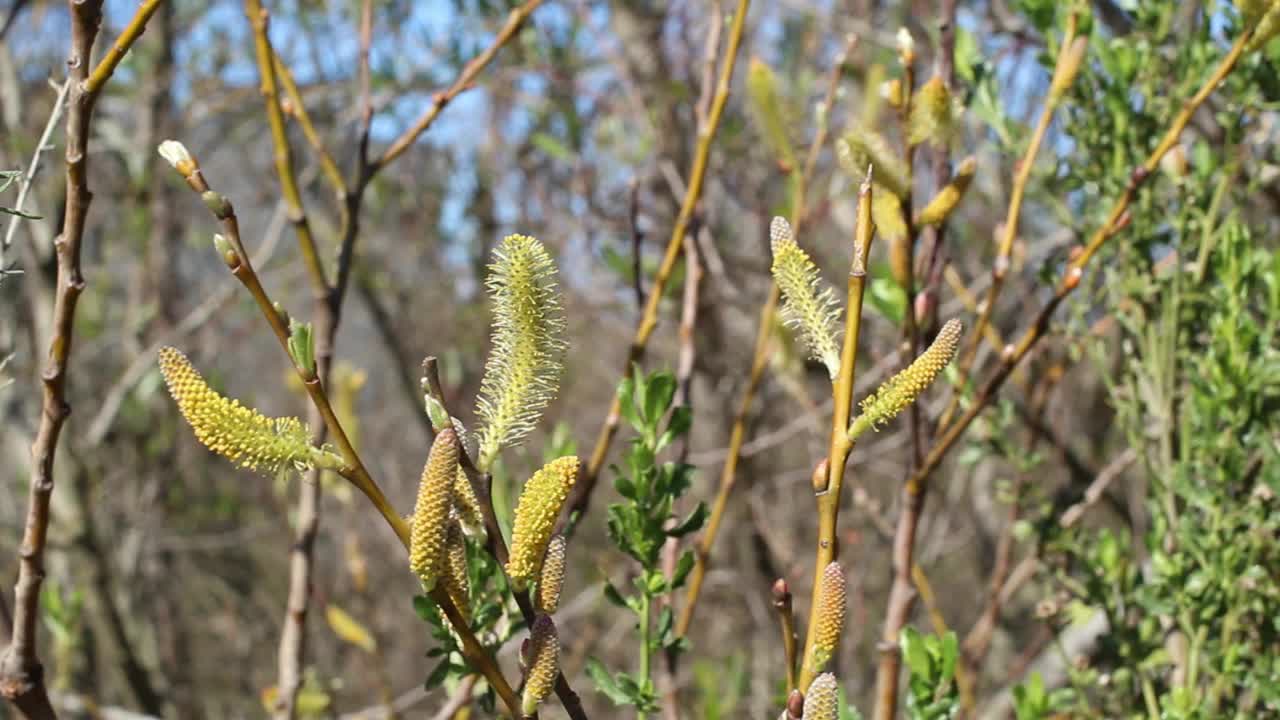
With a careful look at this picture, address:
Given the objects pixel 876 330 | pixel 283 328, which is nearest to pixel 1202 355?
pixel 283 328

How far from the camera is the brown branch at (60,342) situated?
0.80 m

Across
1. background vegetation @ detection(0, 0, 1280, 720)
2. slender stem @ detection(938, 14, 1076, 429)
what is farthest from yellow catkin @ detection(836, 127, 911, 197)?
slender stem @ detection(938, 14, 1076, 429)

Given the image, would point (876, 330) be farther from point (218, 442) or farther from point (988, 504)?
point (218, 442)

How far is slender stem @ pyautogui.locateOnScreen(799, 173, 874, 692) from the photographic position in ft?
2.31

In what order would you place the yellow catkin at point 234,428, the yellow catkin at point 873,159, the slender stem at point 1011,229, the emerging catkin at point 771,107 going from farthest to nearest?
the emerging catkin at point 771,107 < the slender stem at point 1011,229 < the yellow catkin at point 873,159 < the yellow catkin at point 234,428

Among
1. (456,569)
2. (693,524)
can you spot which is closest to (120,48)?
(456,569)

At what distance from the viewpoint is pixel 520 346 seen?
720 millimetres

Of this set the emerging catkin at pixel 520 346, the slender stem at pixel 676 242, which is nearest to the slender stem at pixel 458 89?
the slender stem at pixel 676 242

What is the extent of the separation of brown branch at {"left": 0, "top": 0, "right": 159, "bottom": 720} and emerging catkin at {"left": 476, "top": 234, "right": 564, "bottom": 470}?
0.31 meters

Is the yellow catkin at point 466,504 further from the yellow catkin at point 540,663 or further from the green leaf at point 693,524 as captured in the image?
the green leaf at point 693,524

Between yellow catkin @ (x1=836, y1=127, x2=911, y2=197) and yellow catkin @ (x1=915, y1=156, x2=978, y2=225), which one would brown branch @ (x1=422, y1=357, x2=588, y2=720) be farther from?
yellow catkin @ (x1=915, y1=156, x2=978, y2=225)

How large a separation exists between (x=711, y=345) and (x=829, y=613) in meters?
2.46

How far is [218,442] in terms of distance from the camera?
63 centimetres

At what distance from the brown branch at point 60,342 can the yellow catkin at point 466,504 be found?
301mm
